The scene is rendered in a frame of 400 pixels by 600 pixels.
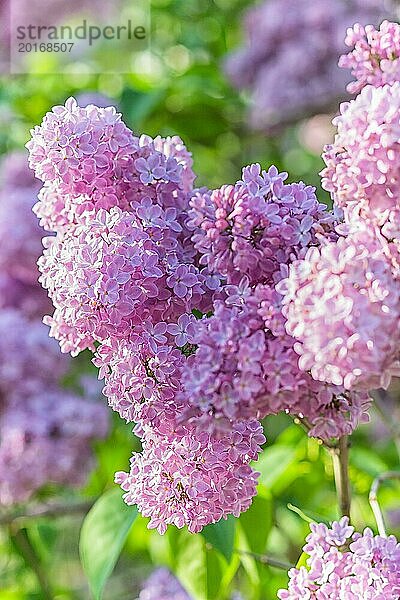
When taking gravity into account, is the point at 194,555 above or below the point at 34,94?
below

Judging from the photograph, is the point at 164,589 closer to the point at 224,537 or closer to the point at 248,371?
the point at 224,537

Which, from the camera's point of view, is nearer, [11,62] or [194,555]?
[194,555]

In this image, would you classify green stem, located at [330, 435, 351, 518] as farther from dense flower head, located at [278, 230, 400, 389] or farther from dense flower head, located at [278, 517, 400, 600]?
dense flower head, located at [278, 230, 400, 389]

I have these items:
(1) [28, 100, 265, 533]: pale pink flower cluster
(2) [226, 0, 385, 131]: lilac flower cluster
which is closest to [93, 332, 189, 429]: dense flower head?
(1) [28, 100, 265, 533]: pale pink flower cluster

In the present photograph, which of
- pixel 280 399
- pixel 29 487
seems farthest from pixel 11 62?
pixel 280 399

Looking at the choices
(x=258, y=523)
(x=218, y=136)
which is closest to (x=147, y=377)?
(x=258, y=523)

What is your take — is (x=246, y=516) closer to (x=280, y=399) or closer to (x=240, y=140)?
(x=280, y=399)
